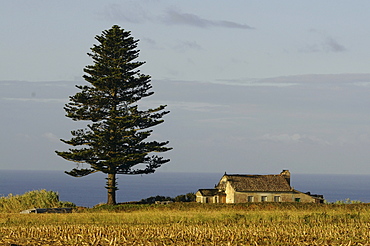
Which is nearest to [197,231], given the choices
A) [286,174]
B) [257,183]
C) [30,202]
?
[30,202]

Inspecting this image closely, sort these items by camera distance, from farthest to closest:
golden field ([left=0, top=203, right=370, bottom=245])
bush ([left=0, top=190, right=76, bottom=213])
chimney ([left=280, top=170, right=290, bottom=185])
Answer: chimney ([left=280, top=170, right=290, bottom=185]) < bush ([left=0, top=190, right=76, bottom=213]) < golden field ([left=0, top=203, right=370, bottom=245])

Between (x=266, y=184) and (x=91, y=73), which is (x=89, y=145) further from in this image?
(x=266, y=184)

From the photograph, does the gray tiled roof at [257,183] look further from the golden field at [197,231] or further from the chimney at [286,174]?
the golden field at [197,231]

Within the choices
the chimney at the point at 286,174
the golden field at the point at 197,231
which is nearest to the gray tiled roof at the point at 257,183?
the chimney at the point at 286,174

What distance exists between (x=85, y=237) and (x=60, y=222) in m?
11.6

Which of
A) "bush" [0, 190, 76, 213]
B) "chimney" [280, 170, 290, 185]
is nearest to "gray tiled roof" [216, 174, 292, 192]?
"chimney" [280, 170, 290, 185]

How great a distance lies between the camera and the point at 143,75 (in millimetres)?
66562

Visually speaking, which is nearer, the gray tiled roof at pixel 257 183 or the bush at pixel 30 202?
the bush at pixel 30 202

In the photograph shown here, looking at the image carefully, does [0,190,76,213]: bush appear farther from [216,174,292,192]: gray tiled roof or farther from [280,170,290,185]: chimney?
[280,170,290,185]: chimney

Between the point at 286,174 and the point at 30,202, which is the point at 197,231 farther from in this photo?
the point at 286,174

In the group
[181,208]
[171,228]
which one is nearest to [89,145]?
[181,208]

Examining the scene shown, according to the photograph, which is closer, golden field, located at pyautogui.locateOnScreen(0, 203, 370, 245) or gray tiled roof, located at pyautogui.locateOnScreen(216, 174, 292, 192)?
golden field, located at pyautogui.locateOnScreen(0, 203, 370, 245)

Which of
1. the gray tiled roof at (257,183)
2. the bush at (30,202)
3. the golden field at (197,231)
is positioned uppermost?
the gray tiled roof at (257,183)

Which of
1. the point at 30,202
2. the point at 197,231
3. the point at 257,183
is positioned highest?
the point at 257,183
